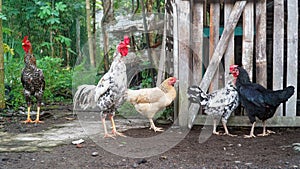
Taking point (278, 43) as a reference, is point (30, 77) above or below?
below

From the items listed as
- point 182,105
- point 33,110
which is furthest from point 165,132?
point 33,110

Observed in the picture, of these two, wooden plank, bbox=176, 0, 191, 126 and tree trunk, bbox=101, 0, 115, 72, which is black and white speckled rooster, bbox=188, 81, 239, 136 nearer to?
wooden plank, bbox=176, 0, 191, 126

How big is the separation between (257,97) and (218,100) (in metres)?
0.56

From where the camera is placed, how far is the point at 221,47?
567cm

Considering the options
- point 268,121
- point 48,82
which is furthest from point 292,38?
point 48,82

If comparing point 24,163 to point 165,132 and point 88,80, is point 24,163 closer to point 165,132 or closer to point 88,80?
point 165,132

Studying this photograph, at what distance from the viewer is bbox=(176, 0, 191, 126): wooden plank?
5715mm

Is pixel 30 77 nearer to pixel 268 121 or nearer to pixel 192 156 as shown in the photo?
pixel 192 156

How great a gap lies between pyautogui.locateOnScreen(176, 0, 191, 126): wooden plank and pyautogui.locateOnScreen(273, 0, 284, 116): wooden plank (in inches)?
49.5

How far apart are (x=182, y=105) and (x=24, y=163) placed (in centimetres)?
261

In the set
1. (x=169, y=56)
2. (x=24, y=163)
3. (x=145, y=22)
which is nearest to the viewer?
(x=24, y=163)

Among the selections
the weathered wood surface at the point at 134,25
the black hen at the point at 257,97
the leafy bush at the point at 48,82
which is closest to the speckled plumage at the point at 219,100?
the black hen at the point at 257,97

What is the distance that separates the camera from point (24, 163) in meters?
4.09

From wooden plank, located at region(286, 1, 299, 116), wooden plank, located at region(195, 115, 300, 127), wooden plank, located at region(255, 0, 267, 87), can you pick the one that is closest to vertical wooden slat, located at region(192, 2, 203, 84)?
wooden plank, located at region(195, 115, 300, 127)
